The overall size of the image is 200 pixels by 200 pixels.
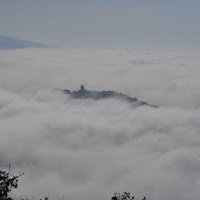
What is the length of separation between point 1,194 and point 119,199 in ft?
78.9

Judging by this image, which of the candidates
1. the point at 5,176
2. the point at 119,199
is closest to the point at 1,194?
the point at 5,176

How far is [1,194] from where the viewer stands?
43.0 metres

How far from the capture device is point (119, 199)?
51.1 metres

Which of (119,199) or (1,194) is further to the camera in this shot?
(119,199)

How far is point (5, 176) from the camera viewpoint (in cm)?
4422

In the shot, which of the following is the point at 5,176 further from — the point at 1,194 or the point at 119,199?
the point at 119,199

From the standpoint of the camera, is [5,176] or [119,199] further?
[119,199]

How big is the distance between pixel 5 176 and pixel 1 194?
315 centimetres

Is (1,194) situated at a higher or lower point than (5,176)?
lower

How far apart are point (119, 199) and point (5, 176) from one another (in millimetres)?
24129
